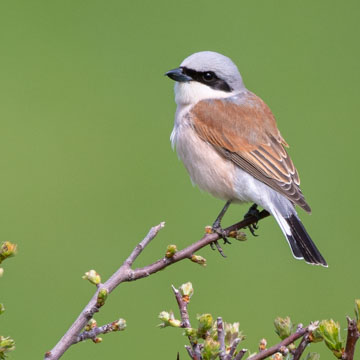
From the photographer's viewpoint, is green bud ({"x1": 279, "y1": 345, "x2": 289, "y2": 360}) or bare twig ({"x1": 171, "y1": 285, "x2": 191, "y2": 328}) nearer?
green bud ({"x1": 279, "y1": 345, "x2": 289, "y2": 360})

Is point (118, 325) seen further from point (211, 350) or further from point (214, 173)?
point (214, 173)

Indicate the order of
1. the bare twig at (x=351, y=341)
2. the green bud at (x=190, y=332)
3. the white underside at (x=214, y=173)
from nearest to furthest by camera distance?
the bare twig at (x=351, y=341)
the green bud at (x=190, y=332)
the white underside at (x=214, y=173)

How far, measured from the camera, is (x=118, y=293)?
4793 mm

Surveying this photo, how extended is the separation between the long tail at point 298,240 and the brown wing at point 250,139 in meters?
0.11

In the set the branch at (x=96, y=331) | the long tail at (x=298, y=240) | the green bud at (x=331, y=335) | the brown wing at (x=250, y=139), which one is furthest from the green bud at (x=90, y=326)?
the brown wing at (x=250, y=139)

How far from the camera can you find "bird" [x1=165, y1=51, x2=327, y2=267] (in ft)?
11.7

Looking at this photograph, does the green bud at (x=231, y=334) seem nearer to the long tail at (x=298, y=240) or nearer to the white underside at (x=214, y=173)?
the long tail at (x=298, y=240)

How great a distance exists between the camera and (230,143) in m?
3.73

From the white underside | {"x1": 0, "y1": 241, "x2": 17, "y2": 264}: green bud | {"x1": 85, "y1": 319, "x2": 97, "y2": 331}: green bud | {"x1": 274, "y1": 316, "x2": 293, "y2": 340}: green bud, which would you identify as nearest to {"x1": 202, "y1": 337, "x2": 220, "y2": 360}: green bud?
{"x1": 274, "y1": 316, "x2": 293, "y2": 340}: green bud

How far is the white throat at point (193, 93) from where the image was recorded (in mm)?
3900

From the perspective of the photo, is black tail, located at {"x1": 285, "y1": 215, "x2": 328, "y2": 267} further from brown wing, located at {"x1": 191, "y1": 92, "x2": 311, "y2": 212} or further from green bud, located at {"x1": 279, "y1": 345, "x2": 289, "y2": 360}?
green bud, located at {"x1": 279, "y1": 345, "x2": 289, "y2": 360}

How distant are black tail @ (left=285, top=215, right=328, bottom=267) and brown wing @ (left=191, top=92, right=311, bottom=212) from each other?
16 centimetres

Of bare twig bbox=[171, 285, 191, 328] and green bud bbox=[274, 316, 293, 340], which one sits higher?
bare twig bbox=[171, 285, 191, 328]

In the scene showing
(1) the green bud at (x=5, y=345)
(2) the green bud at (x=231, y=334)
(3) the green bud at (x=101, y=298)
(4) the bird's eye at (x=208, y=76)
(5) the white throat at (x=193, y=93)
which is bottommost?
(2) the green bud at (x=231, y=334)
